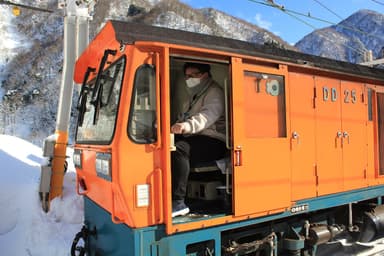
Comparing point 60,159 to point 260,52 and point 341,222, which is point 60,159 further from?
point 341,222

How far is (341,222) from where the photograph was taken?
5.14 meters

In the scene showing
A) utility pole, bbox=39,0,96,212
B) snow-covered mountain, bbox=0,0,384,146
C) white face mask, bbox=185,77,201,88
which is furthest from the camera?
snow-covered mountain, bbox=0,0,384,146

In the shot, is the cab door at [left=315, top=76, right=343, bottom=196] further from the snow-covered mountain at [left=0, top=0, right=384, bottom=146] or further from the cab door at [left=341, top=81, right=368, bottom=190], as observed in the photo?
the snow-covered mountain at [left=0, top=0, right=384, bottom=146]

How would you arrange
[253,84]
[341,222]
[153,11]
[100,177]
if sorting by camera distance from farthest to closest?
[153,11]
[341,222]
[253,84]
[100,177]

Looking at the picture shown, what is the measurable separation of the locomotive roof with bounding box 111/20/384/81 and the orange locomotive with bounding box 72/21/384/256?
0.05ft

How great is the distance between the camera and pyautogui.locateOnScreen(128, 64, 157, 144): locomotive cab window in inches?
117

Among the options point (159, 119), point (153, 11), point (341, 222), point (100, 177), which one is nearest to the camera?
point (159, 119)

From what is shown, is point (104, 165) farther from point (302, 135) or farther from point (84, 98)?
point (302, 135)

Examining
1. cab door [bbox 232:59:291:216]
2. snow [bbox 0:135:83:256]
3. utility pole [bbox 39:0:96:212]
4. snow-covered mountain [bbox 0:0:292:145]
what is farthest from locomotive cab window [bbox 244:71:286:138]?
snow-covered mountain [bbox 0:0:292:145]

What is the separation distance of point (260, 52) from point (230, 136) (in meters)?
1.02

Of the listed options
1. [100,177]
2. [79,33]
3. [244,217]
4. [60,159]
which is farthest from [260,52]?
[60,159]

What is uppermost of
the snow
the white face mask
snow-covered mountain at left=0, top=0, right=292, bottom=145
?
snow-covered mountain at left=0, top=0, right=292, bottom=145

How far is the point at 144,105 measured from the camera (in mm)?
3035

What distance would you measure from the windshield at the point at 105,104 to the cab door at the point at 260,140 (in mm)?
1123
